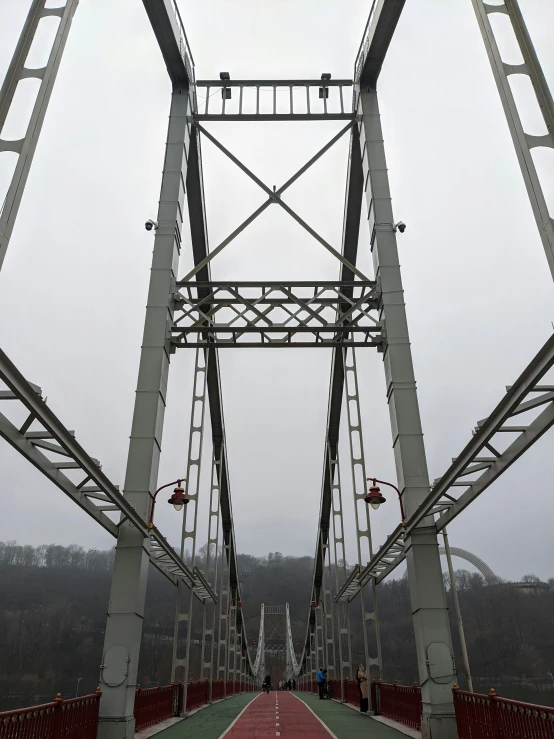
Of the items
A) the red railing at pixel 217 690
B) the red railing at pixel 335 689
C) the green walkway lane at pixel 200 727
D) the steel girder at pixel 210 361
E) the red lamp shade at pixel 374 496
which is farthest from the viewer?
the red railing at pixel 335 689

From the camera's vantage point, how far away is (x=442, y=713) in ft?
34.7

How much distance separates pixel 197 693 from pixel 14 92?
921 inches

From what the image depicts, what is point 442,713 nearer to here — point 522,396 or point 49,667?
point 522,396

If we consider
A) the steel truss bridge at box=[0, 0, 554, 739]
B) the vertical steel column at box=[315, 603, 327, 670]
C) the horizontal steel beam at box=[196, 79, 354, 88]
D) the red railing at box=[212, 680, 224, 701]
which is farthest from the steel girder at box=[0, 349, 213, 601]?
the vertical steel column at box=[315, 603, 327, 670]

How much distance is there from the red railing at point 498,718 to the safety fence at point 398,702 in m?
3.57

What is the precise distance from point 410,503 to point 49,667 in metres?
103

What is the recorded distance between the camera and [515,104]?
23.5 ft

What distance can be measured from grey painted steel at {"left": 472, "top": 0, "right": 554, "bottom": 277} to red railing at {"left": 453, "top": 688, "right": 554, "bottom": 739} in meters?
5.27

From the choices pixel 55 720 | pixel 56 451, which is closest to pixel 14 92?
pixel 56 451

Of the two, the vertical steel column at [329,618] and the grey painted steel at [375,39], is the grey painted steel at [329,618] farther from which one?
the grey painted steel at [375,39]

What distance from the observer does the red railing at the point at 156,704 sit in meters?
13.5

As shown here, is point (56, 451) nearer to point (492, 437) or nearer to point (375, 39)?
point (492, 437)

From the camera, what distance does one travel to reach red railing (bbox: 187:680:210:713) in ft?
69.2

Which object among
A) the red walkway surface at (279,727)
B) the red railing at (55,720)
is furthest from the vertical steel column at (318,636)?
the red railing at (55,720)
